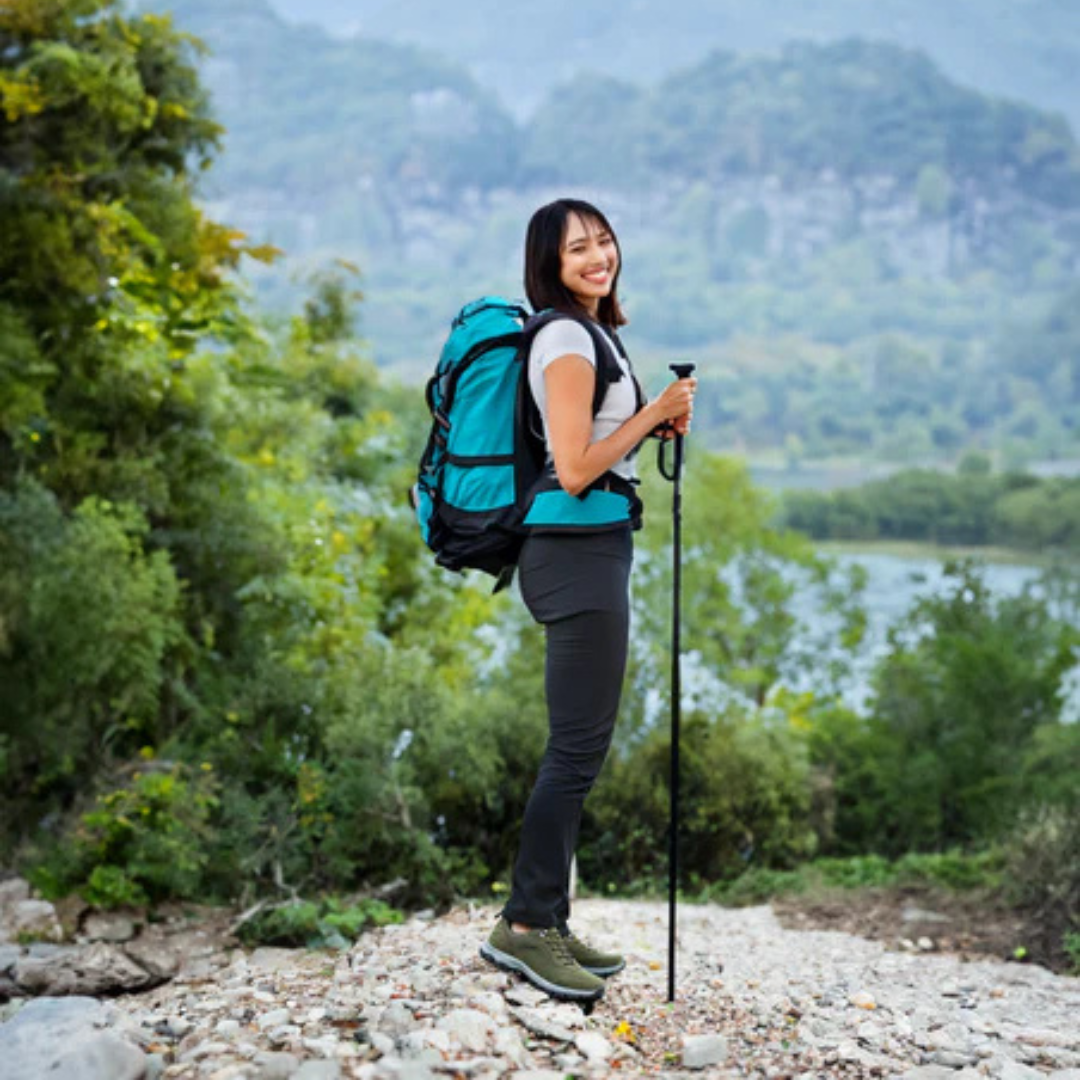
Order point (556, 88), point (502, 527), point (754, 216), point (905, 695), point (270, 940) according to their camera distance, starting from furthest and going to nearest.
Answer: point (556, 88) → point (754, 216) → point (905, 695) → point (270, 940) → point (502, 527)

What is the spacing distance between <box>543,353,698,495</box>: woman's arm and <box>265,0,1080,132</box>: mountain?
88.6 meters

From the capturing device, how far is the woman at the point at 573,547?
3068 mm

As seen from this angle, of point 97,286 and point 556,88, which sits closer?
point 97,286

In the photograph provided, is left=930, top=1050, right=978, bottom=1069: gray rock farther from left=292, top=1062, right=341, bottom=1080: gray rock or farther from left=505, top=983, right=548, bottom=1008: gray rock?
left=292, top=1062, right=341, bottom=1080: gray rock

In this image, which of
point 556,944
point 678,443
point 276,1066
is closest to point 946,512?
point 678,443

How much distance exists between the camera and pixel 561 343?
3070 millimetres

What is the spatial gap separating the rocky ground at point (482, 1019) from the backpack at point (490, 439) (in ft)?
3.33

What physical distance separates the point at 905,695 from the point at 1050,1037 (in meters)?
5.79

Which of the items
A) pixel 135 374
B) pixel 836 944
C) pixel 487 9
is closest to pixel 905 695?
pixel 836 944

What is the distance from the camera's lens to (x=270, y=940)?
507 cm

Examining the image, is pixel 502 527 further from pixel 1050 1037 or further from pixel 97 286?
pixel 97 286

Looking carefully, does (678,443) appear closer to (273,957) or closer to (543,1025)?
(543,1025)

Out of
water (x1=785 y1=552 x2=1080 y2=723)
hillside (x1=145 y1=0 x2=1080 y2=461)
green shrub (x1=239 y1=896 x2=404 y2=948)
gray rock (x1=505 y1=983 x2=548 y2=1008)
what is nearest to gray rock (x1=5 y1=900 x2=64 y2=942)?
green shrub (x1=239 y1=896 x2=404 y2=948)

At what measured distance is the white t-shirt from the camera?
10.1 feet
